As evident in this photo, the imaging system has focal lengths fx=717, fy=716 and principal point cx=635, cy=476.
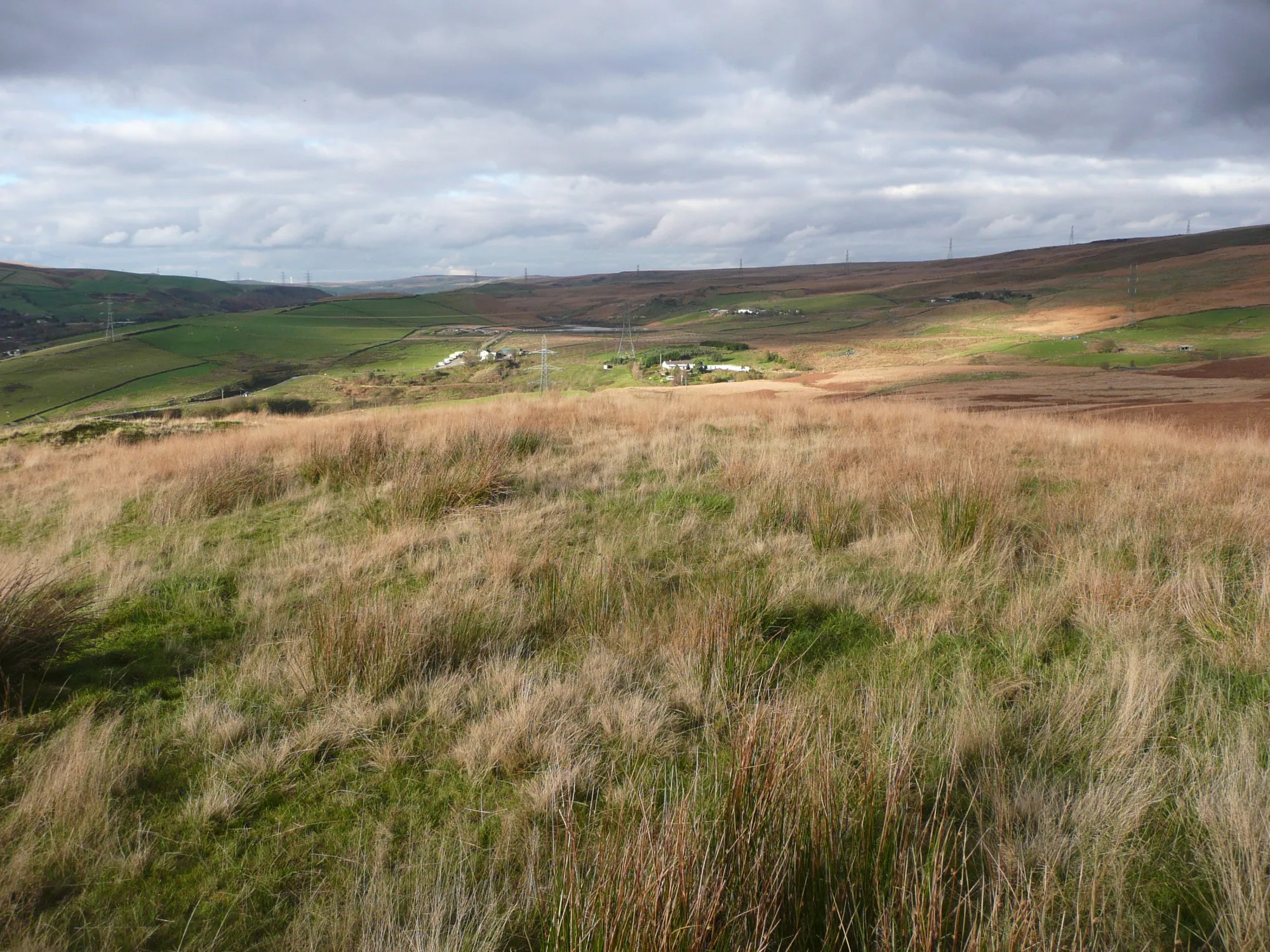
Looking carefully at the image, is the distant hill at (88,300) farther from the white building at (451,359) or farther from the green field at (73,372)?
the white building at (451,359)

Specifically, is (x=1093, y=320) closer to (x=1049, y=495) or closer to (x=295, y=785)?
(x=1049, y=495)

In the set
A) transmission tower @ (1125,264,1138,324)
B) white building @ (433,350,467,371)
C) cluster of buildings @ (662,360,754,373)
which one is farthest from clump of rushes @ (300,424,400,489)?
transmission tower @ (1125,264,1138,324)

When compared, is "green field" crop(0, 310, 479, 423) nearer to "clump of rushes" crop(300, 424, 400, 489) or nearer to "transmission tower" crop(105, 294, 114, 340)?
"transmission tower" crop(105, 294, 114, 340)

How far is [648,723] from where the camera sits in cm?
303

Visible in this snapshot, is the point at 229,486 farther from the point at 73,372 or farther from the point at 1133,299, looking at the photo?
the point at 1133,299

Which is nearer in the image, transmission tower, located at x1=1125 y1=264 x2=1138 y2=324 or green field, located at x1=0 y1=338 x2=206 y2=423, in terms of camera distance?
green field, located at x1=0 y1=338 x2=206 y2=423

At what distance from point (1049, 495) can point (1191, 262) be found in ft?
346

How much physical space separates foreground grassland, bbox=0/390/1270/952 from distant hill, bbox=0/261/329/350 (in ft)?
353

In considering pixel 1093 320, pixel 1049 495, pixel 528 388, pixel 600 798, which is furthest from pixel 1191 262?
pixel 600 798

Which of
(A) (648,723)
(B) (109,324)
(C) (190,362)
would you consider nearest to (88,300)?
(B) (109,324)

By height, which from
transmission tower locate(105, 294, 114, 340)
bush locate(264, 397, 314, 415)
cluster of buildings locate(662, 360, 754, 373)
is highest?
transmission tower locate(105, 294, 114, 340)

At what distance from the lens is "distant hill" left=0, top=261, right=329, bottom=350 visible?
9694 centimetres

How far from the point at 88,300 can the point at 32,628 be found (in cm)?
15404

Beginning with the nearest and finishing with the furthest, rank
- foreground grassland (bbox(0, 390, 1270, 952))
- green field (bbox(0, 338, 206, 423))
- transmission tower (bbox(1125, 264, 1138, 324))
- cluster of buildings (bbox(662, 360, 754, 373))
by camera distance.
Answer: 1. foreground grassland (bbox(0, 390, 1270, 952))
2. cluster of buildings (bbox(662, 360, 754, 373))
3. green field (bbox(0, 338, 206, 423))
4. transmission tower (bbox(1125, 264, 1138, 324))
